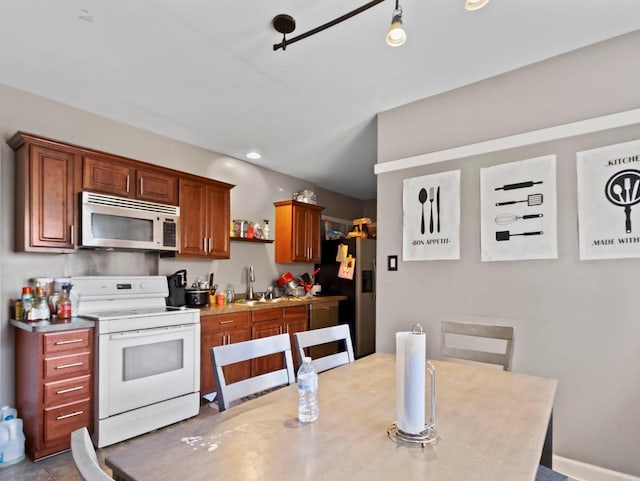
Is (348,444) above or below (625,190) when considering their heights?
below

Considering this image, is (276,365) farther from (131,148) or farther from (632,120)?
(632,120)

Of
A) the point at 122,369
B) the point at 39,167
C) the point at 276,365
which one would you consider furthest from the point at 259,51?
the point at 276,365

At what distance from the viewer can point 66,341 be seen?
2373 mm

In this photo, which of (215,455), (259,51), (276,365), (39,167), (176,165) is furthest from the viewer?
(276,365)

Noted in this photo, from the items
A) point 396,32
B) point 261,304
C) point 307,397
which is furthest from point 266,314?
point 396,32

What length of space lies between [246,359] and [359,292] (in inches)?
139

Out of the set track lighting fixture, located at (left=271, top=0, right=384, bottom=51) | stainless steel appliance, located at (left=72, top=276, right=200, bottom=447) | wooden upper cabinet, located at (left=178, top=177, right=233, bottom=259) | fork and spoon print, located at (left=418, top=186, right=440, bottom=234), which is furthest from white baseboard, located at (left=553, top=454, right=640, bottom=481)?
wooden upper cabinet, located at (left=178, top=177, right=233, bottom=259)

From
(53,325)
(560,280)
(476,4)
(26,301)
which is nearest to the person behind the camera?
(476,4)

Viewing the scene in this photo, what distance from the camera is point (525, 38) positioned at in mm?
2078

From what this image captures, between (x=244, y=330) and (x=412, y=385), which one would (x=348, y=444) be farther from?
(x=244, y=330)

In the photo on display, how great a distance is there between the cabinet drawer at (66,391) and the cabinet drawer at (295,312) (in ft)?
6.59

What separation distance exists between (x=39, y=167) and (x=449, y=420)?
9.79 feet

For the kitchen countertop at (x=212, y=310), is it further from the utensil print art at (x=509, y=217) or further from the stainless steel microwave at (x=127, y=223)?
the utensil print art at (x=509, y=217)

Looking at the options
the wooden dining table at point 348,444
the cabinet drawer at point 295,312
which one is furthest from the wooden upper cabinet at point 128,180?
the wooden dining table at point 348,444
